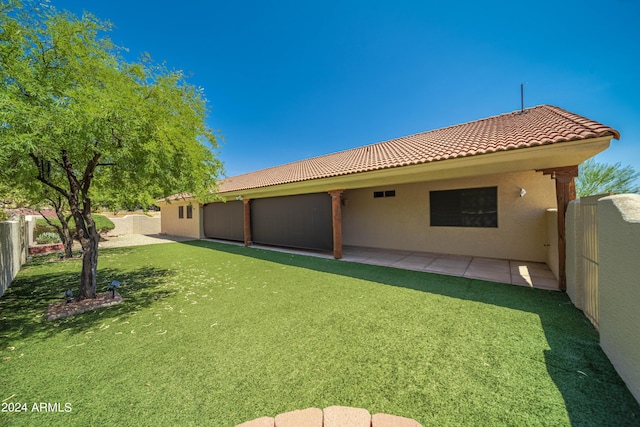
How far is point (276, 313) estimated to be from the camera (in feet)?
14.6

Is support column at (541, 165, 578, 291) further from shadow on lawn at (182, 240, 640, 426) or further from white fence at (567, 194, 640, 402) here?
white fence at (567, 194, 640, 402)

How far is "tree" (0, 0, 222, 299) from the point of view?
3438 millimetres

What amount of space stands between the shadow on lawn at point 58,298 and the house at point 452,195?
401cm

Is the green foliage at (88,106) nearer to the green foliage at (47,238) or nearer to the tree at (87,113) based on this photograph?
the tree at (87,113)

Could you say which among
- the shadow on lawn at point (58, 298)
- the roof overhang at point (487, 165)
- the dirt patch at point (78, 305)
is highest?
the roof overhang at point (487, 165)

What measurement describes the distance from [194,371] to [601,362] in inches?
190

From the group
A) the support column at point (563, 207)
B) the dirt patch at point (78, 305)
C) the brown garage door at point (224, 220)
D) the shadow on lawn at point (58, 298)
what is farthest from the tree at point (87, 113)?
the brown garage door at point (224, 220)

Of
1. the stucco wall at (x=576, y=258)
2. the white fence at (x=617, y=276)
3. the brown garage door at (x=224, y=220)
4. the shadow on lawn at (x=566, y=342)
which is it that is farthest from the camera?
the brown garage door at (x=224, y=220)

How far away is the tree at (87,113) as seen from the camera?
344 cm

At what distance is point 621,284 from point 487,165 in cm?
398

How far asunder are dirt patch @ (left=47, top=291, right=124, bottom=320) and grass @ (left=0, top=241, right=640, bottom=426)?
21cm

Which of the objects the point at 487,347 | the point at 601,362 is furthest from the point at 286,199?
the point at 601,362

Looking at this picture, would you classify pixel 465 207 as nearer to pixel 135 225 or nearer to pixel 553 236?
pixel 553 236

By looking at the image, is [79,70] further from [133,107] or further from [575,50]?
[575,50]
